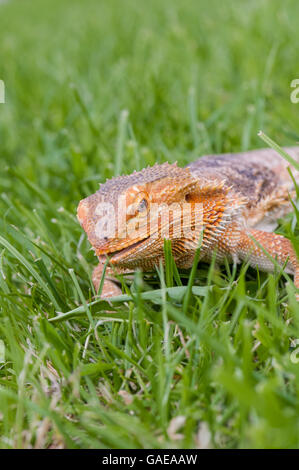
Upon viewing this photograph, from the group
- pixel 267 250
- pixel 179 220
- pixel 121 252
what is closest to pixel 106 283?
pixel 121 252

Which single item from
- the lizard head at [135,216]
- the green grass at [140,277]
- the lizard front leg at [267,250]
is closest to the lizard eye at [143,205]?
the lizard head at [135,216]

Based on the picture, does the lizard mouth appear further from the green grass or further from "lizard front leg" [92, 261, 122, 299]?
"lizard front leg" [92, 261, 122, 299]


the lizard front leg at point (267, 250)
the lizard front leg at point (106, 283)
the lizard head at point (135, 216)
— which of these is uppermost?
the lizard head at point (135, 216)

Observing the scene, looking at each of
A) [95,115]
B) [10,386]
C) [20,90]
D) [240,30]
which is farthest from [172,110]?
[10,386]

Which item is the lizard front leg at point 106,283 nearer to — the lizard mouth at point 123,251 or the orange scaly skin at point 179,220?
the orange scaly skin at point 179,220

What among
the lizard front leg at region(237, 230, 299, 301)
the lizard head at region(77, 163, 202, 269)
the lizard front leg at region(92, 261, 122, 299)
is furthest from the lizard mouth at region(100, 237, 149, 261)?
the lizard front leg at region(237, 230, 299, 301)
